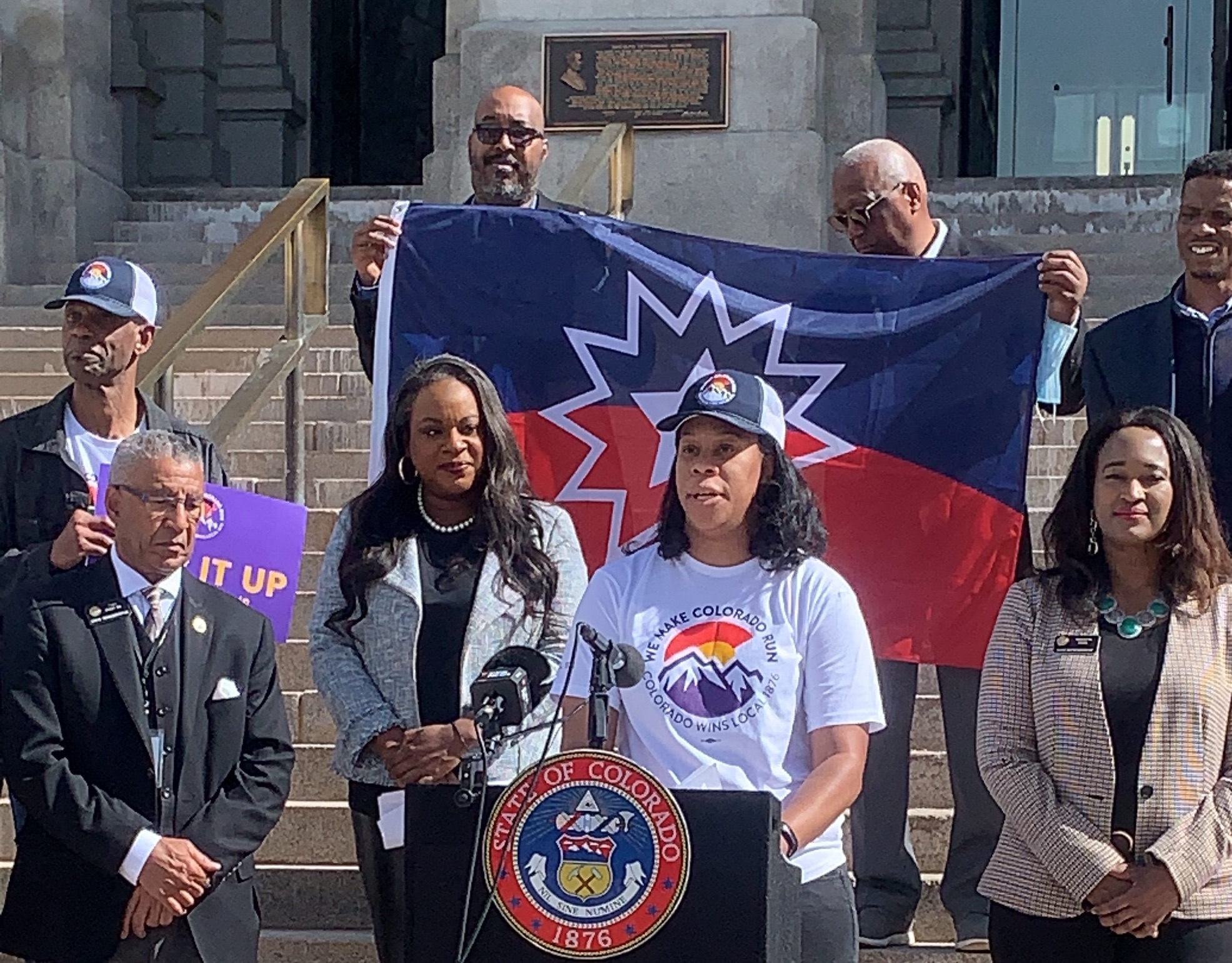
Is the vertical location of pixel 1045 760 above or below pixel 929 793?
above

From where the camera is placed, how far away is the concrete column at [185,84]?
16312 millimetres

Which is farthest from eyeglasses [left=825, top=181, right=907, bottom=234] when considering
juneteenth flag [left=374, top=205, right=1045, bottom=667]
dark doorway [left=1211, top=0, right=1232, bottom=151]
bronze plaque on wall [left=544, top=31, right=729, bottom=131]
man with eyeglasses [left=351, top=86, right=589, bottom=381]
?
dark doorway [left=1211, top=0, right=1232, bottom=151]

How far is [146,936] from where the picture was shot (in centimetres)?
462

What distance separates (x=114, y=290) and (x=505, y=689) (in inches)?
84.3

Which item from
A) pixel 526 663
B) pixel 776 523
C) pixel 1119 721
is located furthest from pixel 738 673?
pixel 1119 721

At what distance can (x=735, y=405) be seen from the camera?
4285 millimetres

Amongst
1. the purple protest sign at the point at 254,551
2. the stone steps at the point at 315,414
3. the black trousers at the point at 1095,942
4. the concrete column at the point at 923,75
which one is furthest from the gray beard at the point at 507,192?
the concrete column at the point at 923,75

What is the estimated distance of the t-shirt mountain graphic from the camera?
4.18 metres

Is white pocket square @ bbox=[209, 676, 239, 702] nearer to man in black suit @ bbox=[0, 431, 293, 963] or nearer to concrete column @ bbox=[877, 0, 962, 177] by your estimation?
man in black suit @ bbox=[0, 431, 293, 963]

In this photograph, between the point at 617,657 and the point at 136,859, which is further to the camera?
the point at 136,859

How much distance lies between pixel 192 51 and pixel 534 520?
12.5 m

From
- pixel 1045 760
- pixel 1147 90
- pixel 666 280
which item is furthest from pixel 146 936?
pixel 1147 90

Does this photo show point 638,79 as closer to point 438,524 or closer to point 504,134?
point 504,134

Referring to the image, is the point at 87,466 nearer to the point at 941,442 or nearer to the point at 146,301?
the point at 146,301
